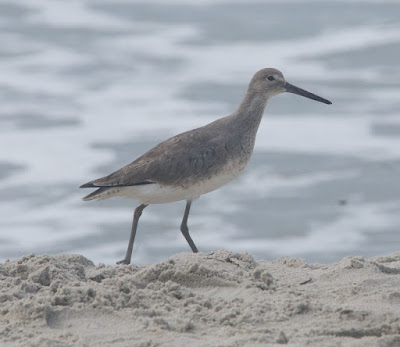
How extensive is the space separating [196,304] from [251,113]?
12.4 feet

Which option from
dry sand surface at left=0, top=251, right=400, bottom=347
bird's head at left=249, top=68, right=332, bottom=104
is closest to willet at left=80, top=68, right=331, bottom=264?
bird's head at left=249, top=68, right=332, bottom=104

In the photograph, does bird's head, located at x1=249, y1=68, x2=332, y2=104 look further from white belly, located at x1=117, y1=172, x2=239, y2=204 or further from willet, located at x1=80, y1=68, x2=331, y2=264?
white belly, located at x1=117, y1=172, x2=239, y2=204

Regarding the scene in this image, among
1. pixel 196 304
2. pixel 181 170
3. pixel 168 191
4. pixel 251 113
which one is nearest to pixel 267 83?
pixel 251 113

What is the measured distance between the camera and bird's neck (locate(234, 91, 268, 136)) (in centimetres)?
990

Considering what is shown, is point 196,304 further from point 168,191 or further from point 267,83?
point 267,83

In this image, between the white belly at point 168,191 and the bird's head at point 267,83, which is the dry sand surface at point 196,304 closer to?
the white belly at point 168,191

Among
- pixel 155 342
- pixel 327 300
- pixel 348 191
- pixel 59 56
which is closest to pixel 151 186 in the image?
pixel 327 300

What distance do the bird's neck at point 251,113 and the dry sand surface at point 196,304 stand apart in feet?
8.27

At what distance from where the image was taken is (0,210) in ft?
43.5

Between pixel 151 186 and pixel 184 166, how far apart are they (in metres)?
0.31

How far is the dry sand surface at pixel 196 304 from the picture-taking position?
601cm

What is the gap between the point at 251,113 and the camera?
10.1 m

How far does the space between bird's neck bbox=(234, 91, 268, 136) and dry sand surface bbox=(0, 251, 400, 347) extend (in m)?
2.52

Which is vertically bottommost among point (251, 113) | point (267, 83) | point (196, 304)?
point (196, 304)
